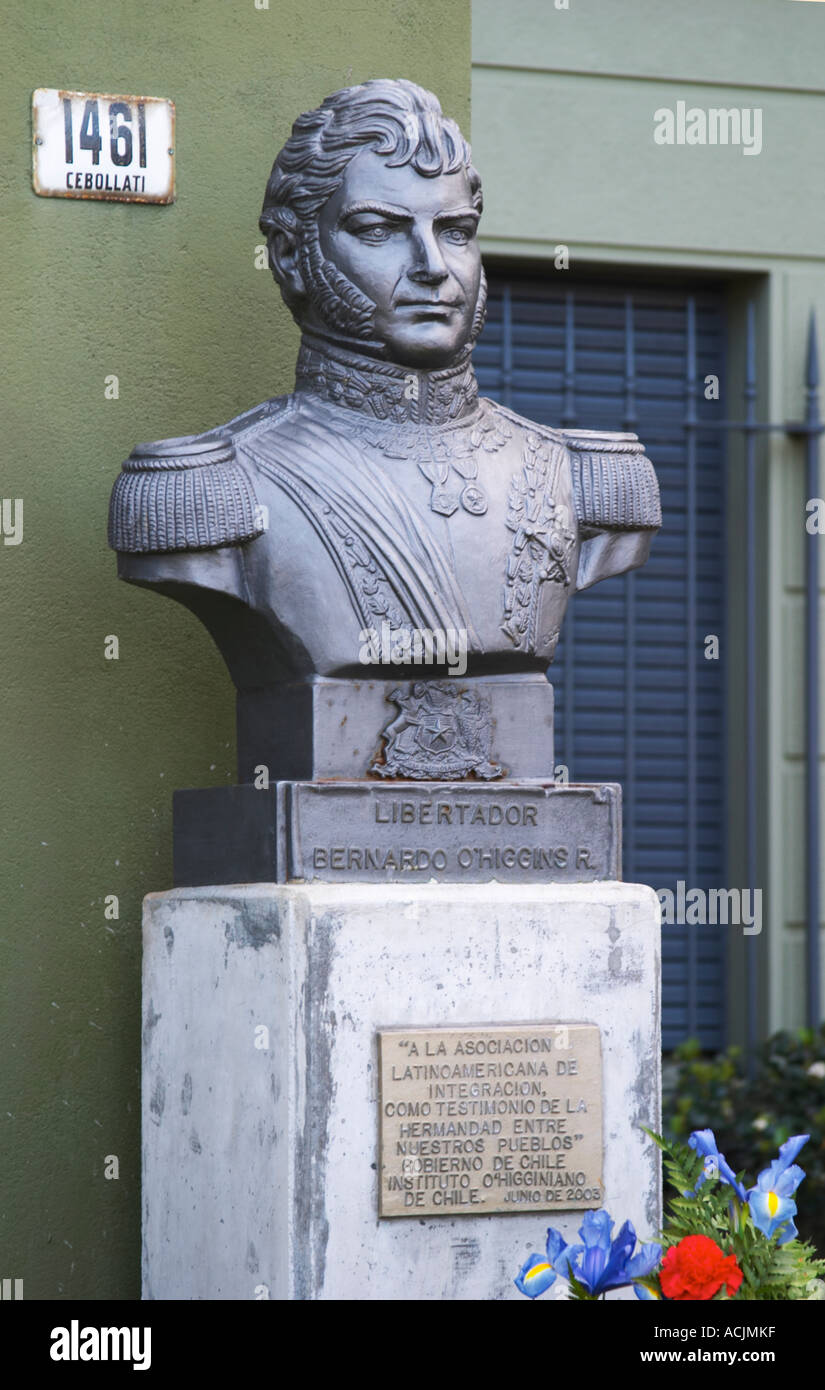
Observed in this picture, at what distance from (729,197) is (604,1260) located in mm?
4586

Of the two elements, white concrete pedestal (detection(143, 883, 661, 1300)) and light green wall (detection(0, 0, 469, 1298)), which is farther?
light green wall (detection(0, 0, 469, 1298))

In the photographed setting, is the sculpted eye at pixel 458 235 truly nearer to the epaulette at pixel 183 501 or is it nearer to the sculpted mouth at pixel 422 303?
the sculpted mouth at pixel 422 303

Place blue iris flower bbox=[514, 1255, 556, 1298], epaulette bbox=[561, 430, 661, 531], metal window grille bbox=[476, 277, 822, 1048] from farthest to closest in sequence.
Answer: metal window grille bbox=[476, 277, 822, 1048] → epaulette bbox=[561, 430, 661, 531] → blue iris flower bbox=[514, 1255, 556, 1298]

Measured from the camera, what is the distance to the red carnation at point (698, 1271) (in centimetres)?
290

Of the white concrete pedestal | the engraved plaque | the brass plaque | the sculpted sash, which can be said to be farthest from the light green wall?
the brass plaque

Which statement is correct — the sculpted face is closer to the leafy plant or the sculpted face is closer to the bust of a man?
the bust of a man

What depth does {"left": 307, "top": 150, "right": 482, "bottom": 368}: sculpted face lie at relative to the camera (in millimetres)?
4168

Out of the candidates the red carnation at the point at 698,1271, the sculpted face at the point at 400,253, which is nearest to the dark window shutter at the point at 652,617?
the sculpted face at the point at 400,253

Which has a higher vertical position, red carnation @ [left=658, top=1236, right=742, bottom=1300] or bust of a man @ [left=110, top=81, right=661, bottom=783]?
bust of a man @ [left=110, top=81, right=661, bottom=783]

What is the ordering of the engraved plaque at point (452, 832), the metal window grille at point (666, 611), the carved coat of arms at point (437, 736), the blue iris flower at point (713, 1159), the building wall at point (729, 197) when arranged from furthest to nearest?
1. the metal window grille at point (666, 611)
2. the building wall at point (729, 197)
3. the carved coat of arms at point (437, 736)
4. the engraved plaque at point (452, 832)
5. the blue iris flower at point (713, 1159)

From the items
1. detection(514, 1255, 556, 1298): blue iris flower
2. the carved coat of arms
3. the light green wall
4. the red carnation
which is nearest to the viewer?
the red carnation

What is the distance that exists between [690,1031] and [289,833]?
319 cm

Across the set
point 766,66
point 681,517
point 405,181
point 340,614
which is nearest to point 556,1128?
point 340,614

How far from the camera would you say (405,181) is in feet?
13.7
